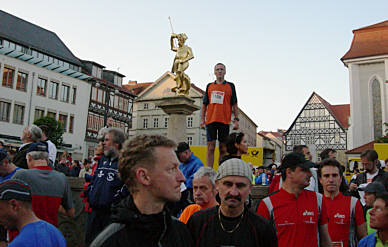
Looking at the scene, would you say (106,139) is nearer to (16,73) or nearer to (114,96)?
(16,73)

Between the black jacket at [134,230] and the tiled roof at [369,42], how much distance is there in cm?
5417

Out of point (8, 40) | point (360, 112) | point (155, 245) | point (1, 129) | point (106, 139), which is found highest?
point (8, 40)

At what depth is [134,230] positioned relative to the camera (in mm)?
2010

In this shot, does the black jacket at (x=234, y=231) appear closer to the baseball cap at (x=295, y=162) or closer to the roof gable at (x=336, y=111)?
the baseball cap at (x=295, y=162)

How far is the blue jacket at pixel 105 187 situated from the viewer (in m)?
4.49

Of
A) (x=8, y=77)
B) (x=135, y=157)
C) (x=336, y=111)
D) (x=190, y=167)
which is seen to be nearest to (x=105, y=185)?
(x=190, y=167)

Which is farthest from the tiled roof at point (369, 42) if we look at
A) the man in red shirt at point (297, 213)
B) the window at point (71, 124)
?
the man in red shirt at point (297, 213)

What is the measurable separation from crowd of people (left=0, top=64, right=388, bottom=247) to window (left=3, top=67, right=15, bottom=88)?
32497 millimetres

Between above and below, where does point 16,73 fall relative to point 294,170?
above

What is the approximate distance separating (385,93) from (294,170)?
50.2m

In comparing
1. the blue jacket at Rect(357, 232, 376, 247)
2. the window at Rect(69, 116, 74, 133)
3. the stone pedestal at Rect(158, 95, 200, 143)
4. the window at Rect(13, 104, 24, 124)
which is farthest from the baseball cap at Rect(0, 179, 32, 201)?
the window at Rect(69, 116, 74, 133)

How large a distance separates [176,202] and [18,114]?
37.1m

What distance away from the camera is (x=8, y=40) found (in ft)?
116

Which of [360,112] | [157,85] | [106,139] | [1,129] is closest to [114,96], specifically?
[157,85]
